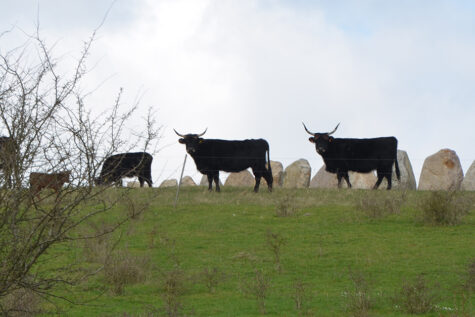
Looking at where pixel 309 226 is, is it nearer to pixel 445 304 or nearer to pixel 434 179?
pixel 445 304

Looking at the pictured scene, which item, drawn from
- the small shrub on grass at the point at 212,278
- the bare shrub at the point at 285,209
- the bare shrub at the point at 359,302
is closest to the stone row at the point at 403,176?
the bare shrub at the point at 285,209

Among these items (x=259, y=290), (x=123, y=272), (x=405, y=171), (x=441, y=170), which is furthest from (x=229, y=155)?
(x=259, y=290)

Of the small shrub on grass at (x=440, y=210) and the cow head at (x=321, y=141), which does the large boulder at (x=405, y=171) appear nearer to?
the cow head at (x=321, y=141)

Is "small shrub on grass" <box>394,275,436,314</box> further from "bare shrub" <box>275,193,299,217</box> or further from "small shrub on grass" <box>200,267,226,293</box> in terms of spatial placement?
"bare shrub" <box>275,193,299,217</box>

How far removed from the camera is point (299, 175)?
110 feet

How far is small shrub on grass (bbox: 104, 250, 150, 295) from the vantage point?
40.8 ft

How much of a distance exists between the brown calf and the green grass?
36.7 inches

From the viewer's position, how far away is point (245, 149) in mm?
27422

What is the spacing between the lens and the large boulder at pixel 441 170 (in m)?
30.4

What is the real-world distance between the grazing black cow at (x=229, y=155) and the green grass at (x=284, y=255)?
12.8 feet

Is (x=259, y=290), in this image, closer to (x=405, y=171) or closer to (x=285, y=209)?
(x=285, y=209)

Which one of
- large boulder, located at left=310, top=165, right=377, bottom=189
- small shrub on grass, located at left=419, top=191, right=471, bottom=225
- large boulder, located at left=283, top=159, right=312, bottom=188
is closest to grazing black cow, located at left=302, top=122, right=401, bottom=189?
large boulder, located at left=310, top=165, right=377, bottom=189

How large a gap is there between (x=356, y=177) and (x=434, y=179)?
3679 mm

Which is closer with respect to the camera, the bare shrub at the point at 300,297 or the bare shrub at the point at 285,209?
the bare shrub at the point at 300,297
